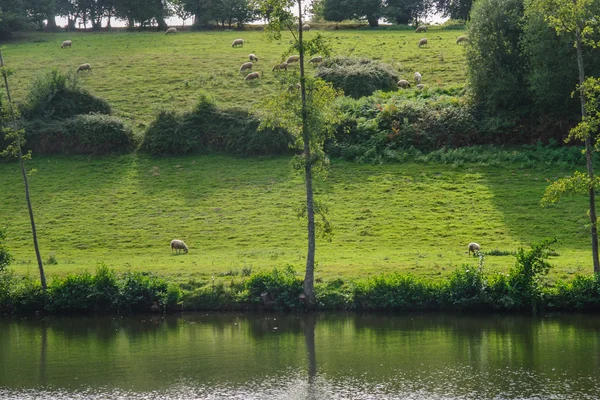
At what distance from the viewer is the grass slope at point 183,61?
76438mm

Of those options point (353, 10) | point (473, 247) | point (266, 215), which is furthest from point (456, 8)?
point (473, 247)

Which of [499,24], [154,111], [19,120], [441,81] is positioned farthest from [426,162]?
[19,120]

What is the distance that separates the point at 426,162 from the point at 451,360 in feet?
108

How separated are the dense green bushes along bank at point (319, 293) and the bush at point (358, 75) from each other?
36.1 meters

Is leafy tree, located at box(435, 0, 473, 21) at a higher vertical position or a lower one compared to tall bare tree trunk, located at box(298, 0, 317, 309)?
higher

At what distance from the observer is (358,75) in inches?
2874

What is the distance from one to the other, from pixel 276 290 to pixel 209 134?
31425 mm

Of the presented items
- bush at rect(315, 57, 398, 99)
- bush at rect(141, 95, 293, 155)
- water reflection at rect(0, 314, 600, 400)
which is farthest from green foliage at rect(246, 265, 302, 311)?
bush at rect(315, 57, 398, 99)

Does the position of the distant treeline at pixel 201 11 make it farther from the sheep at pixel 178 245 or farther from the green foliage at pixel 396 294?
the green foliage at pixel 396 294

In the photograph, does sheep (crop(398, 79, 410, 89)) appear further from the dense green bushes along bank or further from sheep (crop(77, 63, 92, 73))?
the dense green bushes along bank

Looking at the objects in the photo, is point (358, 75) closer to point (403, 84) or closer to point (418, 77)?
point (403, 84)

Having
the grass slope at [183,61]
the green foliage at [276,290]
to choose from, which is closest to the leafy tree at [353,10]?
the grass slope at [183,61]

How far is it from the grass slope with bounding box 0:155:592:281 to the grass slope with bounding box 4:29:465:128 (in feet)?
34.6

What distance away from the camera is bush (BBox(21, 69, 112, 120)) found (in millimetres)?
69131
